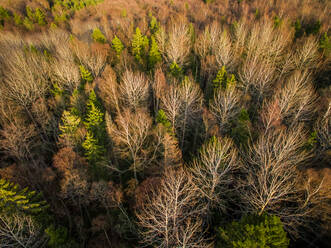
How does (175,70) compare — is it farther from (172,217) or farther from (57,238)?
(57,238)

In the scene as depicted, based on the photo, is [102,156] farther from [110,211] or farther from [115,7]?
[115,7]

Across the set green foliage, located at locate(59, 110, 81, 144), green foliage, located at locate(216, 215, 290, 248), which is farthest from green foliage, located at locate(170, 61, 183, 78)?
green foliage, located at locate(216, 215, 290, 248)

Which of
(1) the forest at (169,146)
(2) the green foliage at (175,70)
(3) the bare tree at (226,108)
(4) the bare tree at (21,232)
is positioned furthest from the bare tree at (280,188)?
(2) the green foliage at (175,70)

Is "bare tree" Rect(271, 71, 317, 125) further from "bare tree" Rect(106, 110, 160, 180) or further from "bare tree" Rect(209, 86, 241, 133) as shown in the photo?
"bare tree" Rect(106, 110, 160, 180)

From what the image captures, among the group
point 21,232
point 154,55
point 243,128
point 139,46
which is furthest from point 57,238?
point 139,46

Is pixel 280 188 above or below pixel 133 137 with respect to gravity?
above
